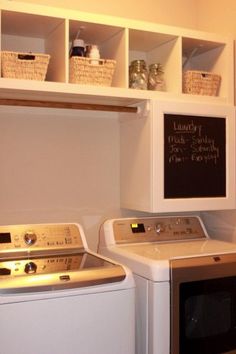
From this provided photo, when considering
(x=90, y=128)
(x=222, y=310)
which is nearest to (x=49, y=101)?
(x=90, y=128)

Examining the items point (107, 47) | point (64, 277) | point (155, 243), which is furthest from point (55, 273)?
point (107, 47)

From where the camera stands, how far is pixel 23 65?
6.57 ft

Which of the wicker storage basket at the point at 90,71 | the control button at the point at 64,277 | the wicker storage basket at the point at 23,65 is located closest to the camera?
the control button at the point at 64,277

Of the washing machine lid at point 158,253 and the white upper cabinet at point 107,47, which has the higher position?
the white upper cabinet at point 107,47

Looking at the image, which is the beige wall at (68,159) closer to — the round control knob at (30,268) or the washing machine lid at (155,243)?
the washing machine lid at (155,243)

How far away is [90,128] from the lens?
2.54 m

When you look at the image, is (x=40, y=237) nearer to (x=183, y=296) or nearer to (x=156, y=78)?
(x=183, y=296)

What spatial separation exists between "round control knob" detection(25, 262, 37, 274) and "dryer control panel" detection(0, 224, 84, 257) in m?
0.20

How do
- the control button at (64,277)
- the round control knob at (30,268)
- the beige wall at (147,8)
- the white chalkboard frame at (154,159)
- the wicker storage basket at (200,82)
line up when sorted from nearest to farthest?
the control button at (64,277) < the round control knob at (30,268) < the white chalkboard frame at (154,159) < the wicker storage basket at (200,82) < the beige wall at (147,8)

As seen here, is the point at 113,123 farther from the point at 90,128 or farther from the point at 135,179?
the point at 135,179

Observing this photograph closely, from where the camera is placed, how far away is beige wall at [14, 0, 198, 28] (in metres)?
2.52

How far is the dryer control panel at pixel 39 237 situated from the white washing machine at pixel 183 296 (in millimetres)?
216

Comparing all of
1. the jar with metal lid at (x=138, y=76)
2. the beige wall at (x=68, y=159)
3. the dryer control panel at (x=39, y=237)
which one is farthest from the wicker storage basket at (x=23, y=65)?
the dryer control panel at (x=39, y=237)

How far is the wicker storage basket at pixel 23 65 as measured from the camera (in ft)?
6.50
